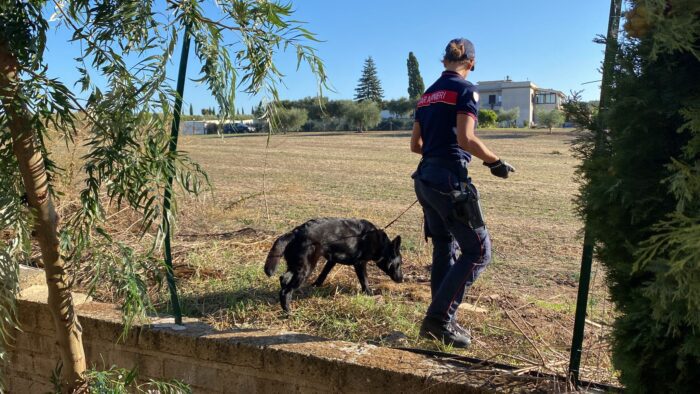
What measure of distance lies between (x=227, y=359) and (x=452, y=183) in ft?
6.34

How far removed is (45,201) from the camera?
106 inches

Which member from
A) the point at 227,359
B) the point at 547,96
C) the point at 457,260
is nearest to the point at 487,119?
the point at 547,96

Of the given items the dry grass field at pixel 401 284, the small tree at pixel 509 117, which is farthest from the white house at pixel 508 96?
the dry grass field at pixel 401 284

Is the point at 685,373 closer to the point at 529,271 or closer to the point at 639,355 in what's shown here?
the point at 639,355

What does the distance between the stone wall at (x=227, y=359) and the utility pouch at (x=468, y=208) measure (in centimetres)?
116

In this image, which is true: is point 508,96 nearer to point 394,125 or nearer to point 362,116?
point 394,125

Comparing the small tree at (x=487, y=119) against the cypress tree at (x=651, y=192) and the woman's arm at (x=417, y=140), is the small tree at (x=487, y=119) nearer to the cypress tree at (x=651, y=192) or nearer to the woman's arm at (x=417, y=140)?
the woman's arm at (x=417, y=140)

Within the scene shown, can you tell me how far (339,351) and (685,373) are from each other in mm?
1803

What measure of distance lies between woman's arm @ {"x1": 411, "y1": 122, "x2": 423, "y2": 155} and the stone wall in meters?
1.94

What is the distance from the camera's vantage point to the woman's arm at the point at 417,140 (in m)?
4.80

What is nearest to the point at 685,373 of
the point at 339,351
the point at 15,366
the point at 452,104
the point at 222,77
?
the point at 339,351

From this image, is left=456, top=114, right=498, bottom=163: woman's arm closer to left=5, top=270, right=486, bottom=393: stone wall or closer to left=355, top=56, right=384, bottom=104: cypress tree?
left=5, top=270, right=486, bottom=393: stone wall

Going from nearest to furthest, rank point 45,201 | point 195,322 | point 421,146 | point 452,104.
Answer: point 45,201 < point 195,322 < point 452,104 < point 421,146

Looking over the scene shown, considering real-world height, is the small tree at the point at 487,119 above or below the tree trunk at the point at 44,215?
above
